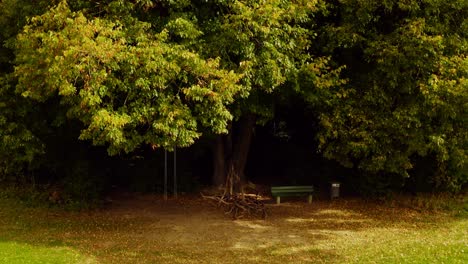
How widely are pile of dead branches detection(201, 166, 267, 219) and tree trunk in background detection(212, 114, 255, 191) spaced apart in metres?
0.52

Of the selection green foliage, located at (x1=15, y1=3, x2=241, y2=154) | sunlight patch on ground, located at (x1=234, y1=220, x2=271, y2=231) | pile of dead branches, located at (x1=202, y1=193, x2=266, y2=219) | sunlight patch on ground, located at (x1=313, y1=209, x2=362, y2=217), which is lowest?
sunlight patch on ground, located at (x1=234, y1=220, x2=271, y2=231)

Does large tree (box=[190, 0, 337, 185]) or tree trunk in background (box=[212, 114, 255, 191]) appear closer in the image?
large tree (box=[190, 0, 337, 185])

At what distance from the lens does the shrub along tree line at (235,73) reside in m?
11.8

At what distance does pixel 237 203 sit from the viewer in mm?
17438

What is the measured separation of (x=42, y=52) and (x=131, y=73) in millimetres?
2089

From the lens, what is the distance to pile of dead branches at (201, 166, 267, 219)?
17256 millimetres

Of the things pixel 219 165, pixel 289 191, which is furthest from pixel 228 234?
pixel 219 165

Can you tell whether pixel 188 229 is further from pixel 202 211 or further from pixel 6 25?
pixel 6 25

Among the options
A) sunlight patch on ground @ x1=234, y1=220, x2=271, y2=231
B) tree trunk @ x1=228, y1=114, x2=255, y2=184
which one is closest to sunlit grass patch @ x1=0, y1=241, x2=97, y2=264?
sunlight patch on ground @ x1=234, y1=220, x2=271, y2=231

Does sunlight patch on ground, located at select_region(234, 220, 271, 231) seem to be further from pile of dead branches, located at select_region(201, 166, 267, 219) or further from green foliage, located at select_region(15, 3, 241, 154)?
green foliage, located at select_region(15, 3, 241, 154)

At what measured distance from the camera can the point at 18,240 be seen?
13.9 metres

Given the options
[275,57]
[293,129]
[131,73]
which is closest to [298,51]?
[275,57]

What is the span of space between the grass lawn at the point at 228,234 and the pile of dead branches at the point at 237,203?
39cm

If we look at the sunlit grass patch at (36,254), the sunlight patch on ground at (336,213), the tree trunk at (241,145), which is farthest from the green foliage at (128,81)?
the sunlight patch on ground at (336,213)
